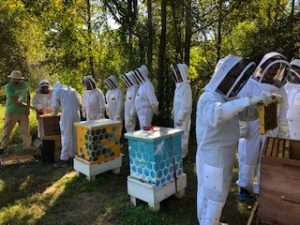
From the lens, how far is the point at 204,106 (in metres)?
3.14

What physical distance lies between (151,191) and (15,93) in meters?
4.64

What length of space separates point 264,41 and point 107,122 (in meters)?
4.19

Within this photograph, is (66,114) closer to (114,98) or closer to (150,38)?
(114,98)

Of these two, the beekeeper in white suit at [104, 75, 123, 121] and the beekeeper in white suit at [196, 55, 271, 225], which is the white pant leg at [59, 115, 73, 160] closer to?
the beekeeper in white suit at [104, 75, 123, 121]

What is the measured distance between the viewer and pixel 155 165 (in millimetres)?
4238

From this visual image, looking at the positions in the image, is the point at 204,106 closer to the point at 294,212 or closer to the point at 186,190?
Answer: the point at 294,212

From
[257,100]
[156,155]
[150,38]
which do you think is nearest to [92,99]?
[150,38]

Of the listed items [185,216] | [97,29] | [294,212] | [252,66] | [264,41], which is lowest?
[185,216]

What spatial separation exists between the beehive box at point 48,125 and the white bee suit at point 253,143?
4.25 metres

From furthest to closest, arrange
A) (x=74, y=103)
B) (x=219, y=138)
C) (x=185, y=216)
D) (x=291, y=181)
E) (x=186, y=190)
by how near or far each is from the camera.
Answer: (x=74, y=103), (x=186, y=190), (x=185, y=216), (x=219, y=138), (x=291, y=181)

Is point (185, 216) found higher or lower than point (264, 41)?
lower

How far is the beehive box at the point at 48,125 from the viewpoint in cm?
732

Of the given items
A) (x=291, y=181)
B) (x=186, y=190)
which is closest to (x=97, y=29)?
Answer: (x=186, y=190)

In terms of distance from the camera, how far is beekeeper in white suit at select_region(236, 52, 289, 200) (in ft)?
13.1
